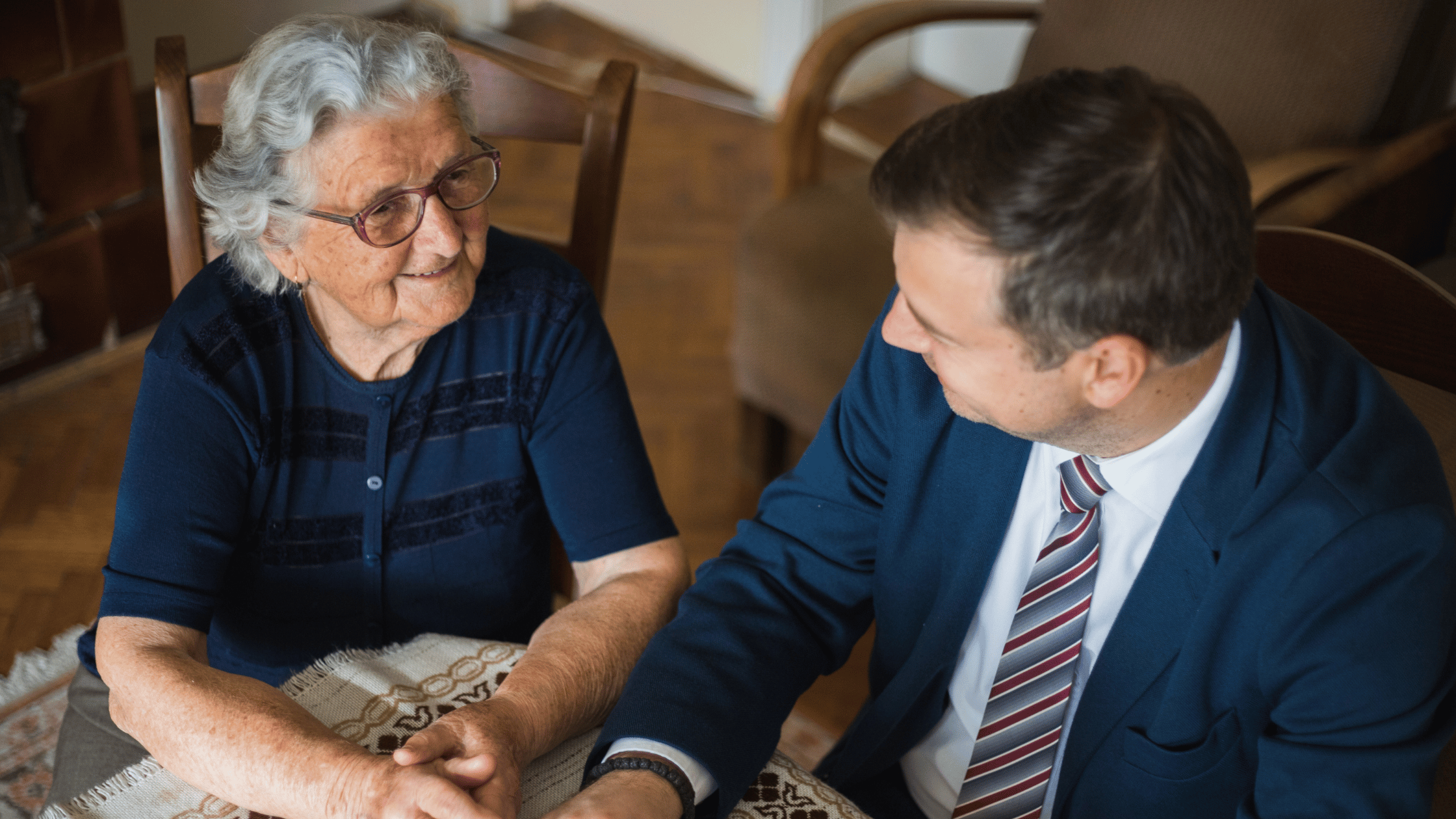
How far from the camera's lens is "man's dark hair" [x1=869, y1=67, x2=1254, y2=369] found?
86cm

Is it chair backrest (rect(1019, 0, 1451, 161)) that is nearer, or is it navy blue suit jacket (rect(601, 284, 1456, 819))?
navy blue suit jacket (rect(601, 284, 1456, 819))

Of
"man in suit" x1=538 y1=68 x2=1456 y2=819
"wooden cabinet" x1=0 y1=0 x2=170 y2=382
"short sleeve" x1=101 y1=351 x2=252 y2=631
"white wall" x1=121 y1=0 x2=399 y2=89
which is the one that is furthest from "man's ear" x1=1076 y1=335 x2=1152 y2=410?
"white wall" x1=121 y1=0 x2=399 y2=89

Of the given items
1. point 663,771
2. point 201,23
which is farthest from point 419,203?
point 201,23

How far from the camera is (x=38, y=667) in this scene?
2.15 m

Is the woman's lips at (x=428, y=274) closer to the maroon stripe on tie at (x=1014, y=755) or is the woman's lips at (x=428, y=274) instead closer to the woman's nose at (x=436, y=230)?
the woman's nose at (x=436, y=230)

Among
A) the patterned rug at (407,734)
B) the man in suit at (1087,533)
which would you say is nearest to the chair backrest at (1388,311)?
the man in suit at (1087,533)

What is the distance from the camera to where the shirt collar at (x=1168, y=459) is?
1028mm

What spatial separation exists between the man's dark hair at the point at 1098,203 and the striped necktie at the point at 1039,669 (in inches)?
9.3

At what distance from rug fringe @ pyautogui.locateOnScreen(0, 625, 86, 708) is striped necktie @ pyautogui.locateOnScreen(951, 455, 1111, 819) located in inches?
64.8

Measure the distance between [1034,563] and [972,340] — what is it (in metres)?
0.30

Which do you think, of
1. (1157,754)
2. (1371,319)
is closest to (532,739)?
(1157,754)

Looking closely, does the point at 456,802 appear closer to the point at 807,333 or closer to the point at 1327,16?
the point at 807,333

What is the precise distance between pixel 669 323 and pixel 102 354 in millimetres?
1441

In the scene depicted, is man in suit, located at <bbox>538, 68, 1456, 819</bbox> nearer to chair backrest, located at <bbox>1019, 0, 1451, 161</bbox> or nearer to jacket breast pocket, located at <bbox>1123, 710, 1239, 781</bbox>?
jacket breast pocket, located at <bbox>1123, 710, 1239, 781</bbox>
